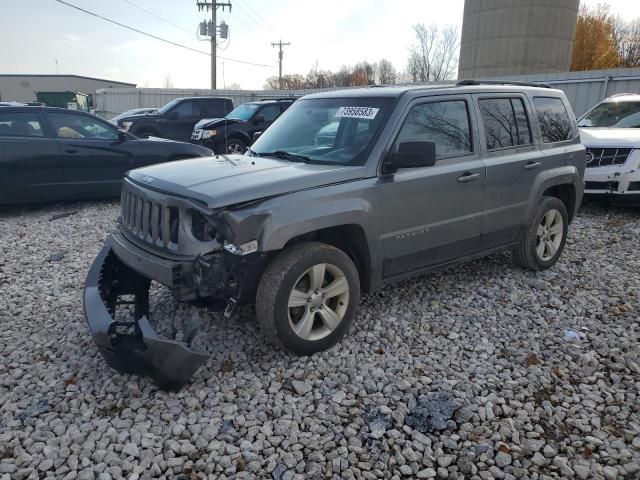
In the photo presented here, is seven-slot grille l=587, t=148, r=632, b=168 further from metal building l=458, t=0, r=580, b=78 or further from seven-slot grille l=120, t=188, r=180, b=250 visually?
metal building l=458, t=0, r=580, b=78

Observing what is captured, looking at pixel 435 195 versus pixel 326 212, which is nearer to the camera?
pixel 326 212

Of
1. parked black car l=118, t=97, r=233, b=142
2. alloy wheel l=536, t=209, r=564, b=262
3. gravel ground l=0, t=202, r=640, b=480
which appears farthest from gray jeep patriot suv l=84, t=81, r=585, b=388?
parked black car l=118, t=97, r=233, b=142

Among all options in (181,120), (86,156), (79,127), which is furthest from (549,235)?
(181,120)

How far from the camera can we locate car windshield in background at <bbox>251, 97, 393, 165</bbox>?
3.79 m

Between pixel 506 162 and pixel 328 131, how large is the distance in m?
1.69

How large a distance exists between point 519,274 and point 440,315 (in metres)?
1.47

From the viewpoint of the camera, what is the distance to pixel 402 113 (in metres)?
3.80

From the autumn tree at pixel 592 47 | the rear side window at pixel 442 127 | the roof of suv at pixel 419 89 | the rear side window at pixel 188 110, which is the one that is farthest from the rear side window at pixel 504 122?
the autumn tree at pixel 592 47

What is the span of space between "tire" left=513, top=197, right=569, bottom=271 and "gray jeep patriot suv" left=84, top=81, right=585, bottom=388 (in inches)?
1.1

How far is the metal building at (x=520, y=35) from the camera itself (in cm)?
2753

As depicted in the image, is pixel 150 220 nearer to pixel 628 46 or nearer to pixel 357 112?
pixel 357 112

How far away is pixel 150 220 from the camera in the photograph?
340cm

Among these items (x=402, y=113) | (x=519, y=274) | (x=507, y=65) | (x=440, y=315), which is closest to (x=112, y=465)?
(x=440, y=315)

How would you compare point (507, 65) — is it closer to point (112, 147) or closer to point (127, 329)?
point (112, 147)
